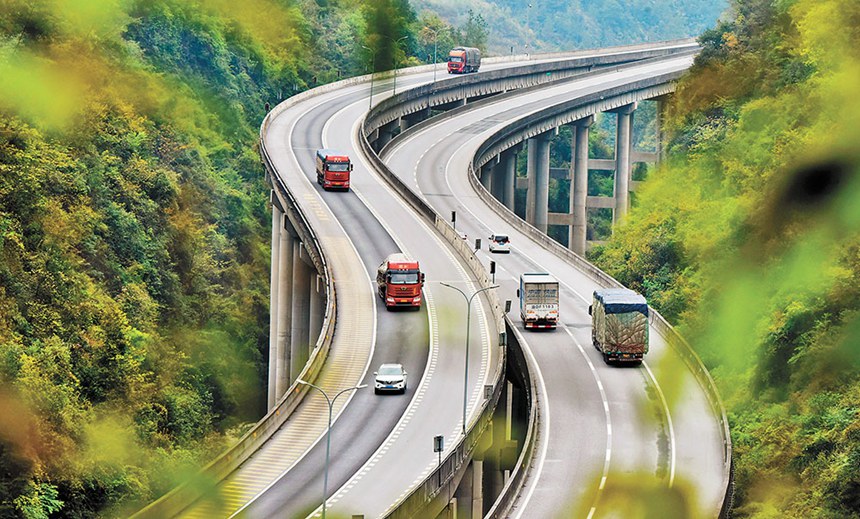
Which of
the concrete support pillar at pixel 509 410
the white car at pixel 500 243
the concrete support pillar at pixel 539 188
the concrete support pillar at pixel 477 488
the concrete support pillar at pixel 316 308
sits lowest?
the concrete support pillar at pixel 477 488

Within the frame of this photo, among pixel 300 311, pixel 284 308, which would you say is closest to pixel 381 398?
pixel 300 311

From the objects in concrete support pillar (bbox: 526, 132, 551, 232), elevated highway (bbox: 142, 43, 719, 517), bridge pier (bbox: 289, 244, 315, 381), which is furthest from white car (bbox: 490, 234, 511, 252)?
concrete support pillar (bbox: 526, 132, 551, 232)

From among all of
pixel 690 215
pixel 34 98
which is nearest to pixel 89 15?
pixel 34 98

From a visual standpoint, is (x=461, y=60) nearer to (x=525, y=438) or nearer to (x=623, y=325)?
(x=623, y=325)

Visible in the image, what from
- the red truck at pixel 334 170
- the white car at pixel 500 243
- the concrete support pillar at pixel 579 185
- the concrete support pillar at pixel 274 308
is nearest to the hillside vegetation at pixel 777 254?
the white car at pixel 500 243

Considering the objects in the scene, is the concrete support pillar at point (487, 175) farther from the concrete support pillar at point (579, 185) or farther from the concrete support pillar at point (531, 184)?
the concrete support pillar at point (579, 185)

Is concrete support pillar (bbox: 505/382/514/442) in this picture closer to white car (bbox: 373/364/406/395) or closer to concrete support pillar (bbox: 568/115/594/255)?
white car (bbox: 373/364/406/395)

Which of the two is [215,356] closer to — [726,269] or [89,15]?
[89,15]

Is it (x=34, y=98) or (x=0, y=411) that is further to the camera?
(x=34, y=98)

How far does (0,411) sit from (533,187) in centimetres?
10433

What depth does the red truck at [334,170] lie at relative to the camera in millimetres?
110938

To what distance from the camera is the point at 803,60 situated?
337 ft

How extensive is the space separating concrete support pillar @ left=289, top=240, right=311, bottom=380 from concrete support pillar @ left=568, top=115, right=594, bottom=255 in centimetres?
6117

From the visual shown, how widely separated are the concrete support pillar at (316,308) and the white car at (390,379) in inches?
1019
